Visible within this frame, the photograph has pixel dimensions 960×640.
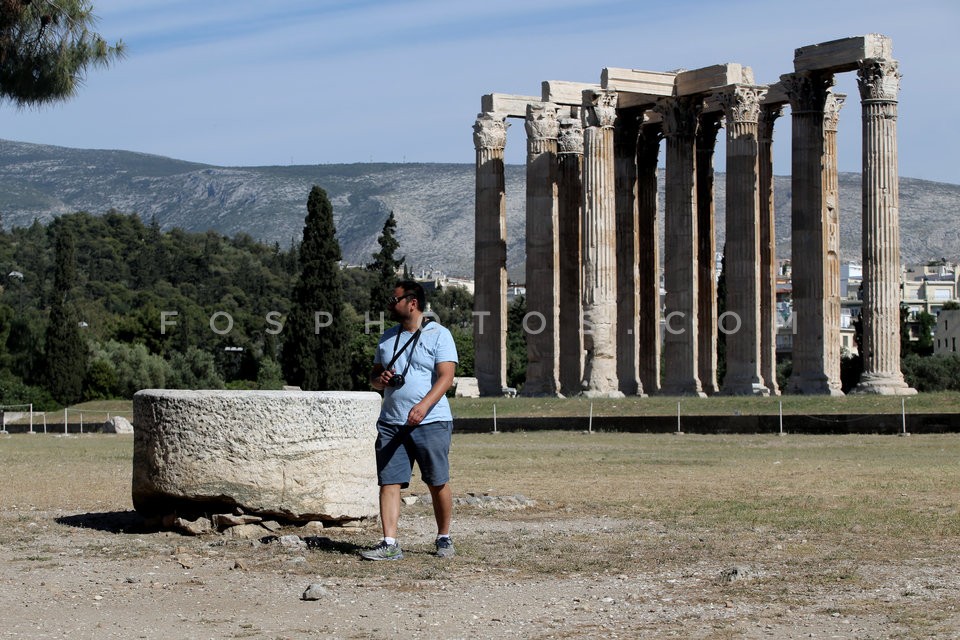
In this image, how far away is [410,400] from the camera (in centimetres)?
1478

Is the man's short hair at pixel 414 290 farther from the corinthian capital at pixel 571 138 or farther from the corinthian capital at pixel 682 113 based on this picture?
the corinthian capital at pixel 571 138

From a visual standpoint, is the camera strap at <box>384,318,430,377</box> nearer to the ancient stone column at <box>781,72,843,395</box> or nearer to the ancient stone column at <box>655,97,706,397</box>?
the ancient stone column at <box>781,72,843,395</box>

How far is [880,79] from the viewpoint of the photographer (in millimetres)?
50188

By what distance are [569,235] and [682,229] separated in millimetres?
5069

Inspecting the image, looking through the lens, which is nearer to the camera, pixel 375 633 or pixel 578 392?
pixel 375 633

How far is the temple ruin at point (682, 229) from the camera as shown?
51.0m

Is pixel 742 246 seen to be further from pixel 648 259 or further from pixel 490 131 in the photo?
pixel 490 131

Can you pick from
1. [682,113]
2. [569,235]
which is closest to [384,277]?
[569,235]

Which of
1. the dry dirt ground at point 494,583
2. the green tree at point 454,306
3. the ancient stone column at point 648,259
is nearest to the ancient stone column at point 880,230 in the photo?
the ancient stone column at point 648,259

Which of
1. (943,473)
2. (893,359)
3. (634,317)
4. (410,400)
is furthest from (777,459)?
(634,317)

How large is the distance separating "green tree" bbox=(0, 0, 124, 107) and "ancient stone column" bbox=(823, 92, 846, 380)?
96.4ft

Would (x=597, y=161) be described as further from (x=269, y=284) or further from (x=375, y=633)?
(x=269, y=284)

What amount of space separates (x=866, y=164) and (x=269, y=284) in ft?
426

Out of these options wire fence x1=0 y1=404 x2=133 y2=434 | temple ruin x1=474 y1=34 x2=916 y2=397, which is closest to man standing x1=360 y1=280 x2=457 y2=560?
temple ruin x1=474 y1=34 x2=916 y2=397
